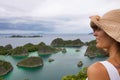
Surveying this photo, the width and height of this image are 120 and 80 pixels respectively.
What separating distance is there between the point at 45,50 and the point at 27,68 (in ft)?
95.8

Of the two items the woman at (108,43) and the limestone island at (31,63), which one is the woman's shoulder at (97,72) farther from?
the limestone island at (31,63)

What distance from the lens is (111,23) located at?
7.85 feet

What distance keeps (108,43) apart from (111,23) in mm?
217

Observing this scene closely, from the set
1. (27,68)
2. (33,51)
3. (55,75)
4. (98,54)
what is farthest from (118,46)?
(33,51)

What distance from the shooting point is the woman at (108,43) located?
222 centimetres

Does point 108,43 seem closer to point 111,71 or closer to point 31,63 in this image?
point 111,71

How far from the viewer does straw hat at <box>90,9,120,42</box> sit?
93.1 inches

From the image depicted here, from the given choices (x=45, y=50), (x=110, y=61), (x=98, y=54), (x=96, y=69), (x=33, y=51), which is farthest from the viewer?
(x=33, y=51)

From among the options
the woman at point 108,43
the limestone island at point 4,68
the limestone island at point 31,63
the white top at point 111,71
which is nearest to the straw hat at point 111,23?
the woman at point 108,43

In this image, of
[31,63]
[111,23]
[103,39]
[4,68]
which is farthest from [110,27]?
[31,63]

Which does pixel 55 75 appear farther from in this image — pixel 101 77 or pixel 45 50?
pixel 101 77

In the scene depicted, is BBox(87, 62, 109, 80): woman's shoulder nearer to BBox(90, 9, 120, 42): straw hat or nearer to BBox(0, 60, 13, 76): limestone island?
BBox(90, 9, 120, 42): straw hat

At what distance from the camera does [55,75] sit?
46656mm

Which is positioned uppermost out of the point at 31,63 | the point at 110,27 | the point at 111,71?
the point at 110,27
